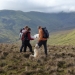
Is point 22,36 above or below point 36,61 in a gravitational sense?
above

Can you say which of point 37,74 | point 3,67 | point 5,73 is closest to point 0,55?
point 3,67

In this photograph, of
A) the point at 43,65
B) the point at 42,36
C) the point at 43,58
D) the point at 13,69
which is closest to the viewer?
the point at 13,69

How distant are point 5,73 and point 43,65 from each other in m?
3.43

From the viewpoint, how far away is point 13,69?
15.6 metres

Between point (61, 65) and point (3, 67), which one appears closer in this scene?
point (3, 67)

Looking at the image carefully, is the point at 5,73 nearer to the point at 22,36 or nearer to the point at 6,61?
the point at 6,61

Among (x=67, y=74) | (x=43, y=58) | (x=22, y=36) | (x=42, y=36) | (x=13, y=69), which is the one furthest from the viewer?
(x=22, y=36)

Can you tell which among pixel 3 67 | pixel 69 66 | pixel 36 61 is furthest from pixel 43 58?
pixel 3 67

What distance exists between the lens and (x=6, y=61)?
57.4 ft

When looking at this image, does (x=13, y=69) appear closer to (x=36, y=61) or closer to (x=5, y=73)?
(x=5, y=73)

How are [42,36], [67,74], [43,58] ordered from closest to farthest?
1. [67,74]
2. [43,58]
3. [42,36]

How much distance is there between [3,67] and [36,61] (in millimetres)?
3133

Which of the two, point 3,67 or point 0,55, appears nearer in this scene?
point 3,67

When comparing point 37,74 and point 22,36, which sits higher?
point 22,36
